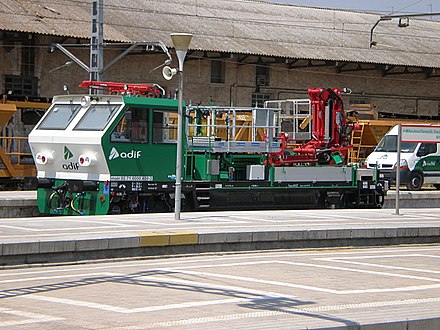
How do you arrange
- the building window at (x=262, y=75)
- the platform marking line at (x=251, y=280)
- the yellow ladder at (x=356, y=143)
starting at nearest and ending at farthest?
the platform marking line at (x=251, y=280)
the yellow ladder at (x=356, y=143)
the building window at (x=262, y=75)

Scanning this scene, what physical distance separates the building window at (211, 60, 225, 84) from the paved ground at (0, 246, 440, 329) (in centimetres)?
3318

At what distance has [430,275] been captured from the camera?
591 inches

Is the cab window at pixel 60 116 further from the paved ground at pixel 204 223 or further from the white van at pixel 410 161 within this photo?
the white van at pixel 410 161

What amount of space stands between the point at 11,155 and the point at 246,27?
21597 millimetres

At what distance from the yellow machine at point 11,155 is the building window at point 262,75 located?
62.9 feet

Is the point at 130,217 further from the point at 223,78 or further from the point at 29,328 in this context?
the point at 223,78

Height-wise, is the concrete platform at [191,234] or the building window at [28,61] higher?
the building window at [28,61]

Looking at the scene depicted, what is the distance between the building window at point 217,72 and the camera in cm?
5003

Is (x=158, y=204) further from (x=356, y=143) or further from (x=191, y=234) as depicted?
(x=356, y=143)

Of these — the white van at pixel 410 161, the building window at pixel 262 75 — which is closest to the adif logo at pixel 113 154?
the white van at pixel 410 161

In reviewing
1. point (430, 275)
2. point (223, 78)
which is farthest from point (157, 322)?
point (223, 78)

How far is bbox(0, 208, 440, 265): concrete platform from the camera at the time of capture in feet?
50.8

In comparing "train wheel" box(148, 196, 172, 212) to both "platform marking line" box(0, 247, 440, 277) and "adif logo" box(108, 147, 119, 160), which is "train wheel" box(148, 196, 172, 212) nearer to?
"adif logo" box(108, 147, 119, 160)

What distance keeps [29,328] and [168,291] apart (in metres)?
2.98
